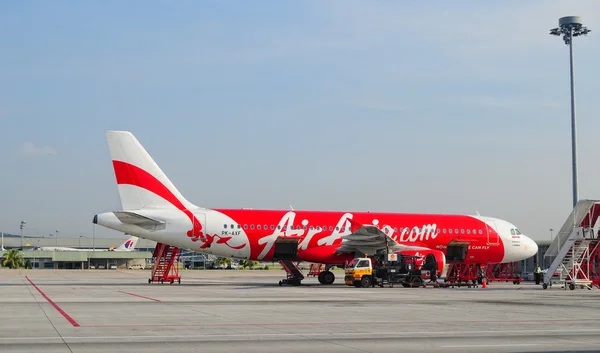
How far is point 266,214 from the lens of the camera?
43156mm

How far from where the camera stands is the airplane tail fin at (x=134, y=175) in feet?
135

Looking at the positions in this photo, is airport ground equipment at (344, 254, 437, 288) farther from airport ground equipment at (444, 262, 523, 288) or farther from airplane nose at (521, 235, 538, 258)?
airplane nose at (521, 235, 538, 258)

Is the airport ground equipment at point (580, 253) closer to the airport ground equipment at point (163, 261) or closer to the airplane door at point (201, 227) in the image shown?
the airplane door at point (201, 227)

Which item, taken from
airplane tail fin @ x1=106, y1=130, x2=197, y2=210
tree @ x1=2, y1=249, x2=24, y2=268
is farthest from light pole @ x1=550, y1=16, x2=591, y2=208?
tree @ x1=2, y1=249, x2=24, y2=268

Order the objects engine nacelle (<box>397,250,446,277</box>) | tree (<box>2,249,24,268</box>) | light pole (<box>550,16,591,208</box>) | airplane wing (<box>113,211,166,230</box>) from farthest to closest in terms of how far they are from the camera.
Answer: tree (<box>2,249,24,268</box>), light pole (<box>550,16,591,208</box>), engine nacelle (<box>397,250,446,277</box>), airplane wing (<box>113,211,166,230</box>)

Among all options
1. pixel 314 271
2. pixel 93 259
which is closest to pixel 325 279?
pixel 314 271

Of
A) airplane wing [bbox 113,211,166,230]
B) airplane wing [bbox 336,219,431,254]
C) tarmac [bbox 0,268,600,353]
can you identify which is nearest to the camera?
tarmac [bbox 0,268,600,353]

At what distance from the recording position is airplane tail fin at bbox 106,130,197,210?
4103 cm

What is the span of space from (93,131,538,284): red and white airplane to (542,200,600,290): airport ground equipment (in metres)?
6.03

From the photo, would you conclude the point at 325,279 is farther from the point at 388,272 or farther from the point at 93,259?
the point at 93,259

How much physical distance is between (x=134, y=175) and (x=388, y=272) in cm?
1481

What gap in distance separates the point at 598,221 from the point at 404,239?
11.0 m

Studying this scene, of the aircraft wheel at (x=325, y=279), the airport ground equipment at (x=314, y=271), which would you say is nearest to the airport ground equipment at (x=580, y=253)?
the aircraft wheel at (x=325, y=279)

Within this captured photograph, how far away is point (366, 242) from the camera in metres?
43.9
